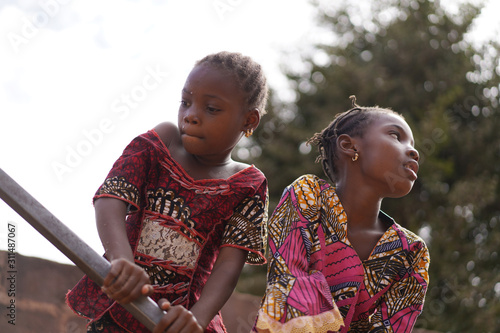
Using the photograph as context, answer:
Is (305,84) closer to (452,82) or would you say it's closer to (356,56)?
(356,56)

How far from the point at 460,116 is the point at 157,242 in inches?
347

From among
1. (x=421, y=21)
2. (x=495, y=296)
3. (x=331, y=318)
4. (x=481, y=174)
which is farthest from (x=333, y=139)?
(x=421, y=21)

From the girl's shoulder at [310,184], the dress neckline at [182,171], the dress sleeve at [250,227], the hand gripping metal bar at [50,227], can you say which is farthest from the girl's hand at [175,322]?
the girl's shoulder at [310,184]

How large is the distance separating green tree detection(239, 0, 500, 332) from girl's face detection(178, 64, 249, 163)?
6.72m

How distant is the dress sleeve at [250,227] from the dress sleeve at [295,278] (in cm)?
6

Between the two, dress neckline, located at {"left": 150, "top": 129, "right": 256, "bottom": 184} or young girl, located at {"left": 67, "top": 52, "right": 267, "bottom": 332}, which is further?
dress neckline, located at {"left": 150, "top": 129, "right": 256, "bottom": 184}

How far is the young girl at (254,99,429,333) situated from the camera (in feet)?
7.51

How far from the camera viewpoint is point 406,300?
2.46m

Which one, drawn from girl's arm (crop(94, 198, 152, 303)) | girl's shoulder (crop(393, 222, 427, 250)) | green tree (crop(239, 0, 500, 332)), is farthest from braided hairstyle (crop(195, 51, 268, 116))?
green tree (crop(239, 0, 500, 332))

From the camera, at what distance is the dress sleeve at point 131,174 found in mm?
2062

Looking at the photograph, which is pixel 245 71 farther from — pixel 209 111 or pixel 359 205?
pixel 359 205

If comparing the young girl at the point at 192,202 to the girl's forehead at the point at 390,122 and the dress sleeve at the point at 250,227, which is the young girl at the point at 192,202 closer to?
the dress sleeve at the point at 250,227

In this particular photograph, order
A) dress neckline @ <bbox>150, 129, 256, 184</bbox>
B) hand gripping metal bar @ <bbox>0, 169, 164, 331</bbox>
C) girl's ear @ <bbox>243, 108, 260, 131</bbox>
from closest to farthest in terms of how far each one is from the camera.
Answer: hand gripping metal bar @ <bbox>0, 169, 164, 331</bbox> → dress neckline @ <bbox>150, 129, 256, 184</bbox> → girl's ear @ <bbox>243, 108, 260, 131</bbox>

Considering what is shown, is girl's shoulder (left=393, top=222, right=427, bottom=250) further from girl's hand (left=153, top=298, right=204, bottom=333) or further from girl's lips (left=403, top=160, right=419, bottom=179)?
girl's hand (left=153, top=298, right=204, bottom=333)
